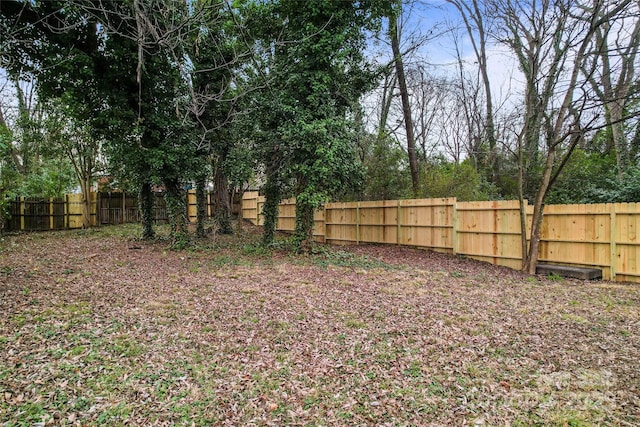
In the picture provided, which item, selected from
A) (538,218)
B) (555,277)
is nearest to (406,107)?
(538,218)

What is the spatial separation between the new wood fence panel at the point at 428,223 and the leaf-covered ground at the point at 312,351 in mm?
2693

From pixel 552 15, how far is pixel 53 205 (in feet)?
57.3

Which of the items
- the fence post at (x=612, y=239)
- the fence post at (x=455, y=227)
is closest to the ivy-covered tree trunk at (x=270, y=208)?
the fence post at (x=455, y=227)

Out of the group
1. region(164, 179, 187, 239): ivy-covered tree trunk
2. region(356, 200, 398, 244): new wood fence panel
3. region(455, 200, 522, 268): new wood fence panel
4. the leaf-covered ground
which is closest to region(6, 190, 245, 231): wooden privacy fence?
region(164, 179, 187, 239): ivy-covered tree trunk

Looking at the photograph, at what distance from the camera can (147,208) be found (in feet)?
34.8

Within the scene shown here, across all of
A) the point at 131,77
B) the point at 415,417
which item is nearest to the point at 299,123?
the point at 131,77

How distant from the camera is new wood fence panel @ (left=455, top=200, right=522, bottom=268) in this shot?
24.4 feet

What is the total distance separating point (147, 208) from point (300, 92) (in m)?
5.88

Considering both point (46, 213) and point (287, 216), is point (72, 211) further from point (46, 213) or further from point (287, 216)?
point (287, 216)

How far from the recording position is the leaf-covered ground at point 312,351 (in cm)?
252

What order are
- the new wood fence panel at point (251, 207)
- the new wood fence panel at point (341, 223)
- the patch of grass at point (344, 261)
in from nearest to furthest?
the patch of grass at point (344, 261)
the new wood fence panel at point (341, 223)
the new wood fence panel at point (251, 207)

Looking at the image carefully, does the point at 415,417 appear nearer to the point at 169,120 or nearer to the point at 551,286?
the point at 551,286

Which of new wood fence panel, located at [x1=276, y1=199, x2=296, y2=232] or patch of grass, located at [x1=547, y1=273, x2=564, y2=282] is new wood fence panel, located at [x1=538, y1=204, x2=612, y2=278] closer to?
patch of grass, located at [x1=547, y1=273, x2=564, y2=282]

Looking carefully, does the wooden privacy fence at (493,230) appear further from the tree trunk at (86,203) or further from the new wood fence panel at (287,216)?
the tree trunk at (86,203)
